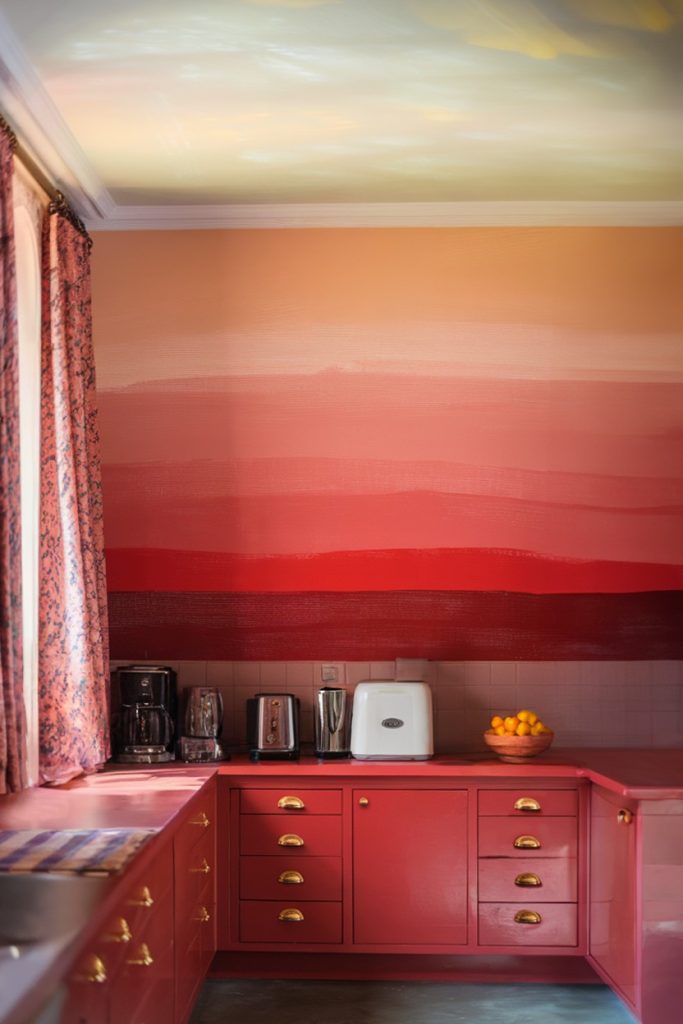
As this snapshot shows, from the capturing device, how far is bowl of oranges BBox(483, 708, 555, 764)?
4125 millimetres

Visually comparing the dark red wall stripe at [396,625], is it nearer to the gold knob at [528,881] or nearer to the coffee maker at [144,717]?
the coffee maker at [144,717]

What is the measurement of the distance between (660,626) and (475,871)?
48.1 inches

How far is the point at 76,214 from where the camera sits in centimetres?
449

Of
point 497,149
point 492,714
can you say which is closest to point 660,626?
point 492,714

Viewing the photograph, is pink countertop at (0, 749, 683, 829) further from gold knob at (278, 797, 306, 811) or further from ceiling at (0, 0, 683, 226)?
ceiling at (0, 0, 683, 226)

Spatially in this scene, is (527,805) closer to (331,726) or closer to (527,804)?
(527,804)

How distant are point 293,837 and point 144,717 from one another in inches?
27.5

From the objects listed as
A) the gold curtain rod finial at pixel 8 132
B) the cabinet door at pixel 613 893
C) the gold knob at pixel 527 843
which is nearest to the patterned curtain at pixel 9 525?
the gold curtain rod finial at pixel 8 132

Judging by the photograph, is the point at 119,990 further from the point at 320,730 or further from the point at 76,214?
the point at 76,214

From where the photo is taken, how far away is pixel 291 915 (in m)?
4.01

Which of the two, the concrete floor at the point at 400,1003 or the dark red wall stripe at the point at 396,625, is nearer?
the concrete floor at the point at 400,1003

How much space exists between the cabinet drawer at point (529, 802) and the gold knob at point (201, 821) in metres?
0.95

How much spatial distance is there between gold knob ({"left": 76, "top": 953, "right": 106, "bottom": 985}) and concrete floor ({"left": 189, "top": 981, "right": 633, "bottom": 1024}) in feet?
5.28

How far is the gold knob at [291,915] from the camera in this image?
4.01 meters
